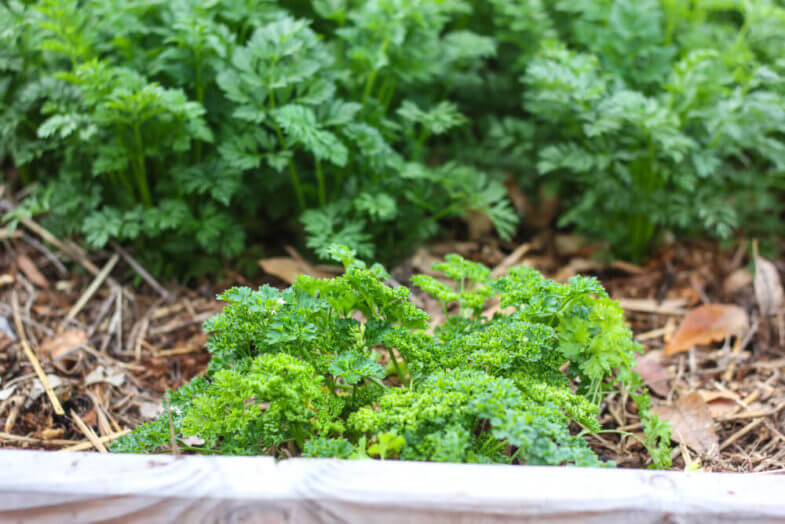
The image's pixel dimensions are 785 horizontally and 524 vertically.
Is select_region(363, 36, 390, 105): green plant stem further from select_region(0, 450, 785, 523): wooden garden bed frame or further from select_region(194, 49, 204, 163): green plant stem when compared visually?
select_region(0, 450, 785, 523): wooden garden bed frame

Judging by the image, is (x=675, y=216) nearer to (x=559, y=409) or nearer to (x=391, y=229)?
(x=391, y=229)

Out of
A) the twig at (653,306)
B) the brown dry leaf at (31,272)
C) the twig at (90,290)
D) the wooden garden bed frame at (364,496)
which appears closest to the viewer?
the wooden garden bed frame at (364,496)

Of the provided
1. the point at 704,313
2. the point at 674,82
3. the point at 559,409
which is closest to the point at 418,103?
the point at 674,82

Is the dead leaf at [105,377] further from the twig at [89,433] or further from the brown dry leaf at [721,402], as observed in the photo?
the brown dry leaf at [721,402]

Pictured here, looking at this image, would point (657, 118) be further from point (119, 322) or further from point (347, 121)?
point (119, 322)

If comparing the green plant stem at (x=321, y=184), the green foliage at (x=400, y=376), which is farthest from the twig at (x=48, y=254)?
the green foliage at (x=400, y=376)

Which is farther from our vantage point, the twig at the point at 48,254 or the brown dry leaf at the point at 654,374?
the twig at the point at 48,254
